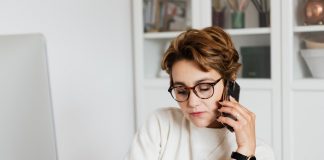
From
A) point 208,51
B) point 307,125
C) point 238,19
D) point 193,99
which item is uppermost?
point 238,19

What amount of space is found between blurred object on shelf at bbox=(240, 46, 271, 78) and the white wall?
65 centimetres

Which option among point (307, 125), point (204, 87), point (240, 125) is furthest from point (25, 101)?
point (307, 125)

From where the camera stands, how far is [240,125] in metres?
1.18

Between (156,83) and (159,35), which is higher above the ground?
(159,35)

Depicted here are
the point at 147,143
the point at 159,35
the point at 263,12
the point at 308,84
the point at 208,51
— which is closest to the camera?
the point at 208,51

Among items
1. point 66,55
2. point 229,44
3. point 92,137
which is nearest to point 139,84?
point 92,137

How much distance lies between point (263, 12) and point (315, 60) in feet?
1.10

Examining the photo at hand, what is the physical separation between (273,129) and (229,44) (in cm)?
100

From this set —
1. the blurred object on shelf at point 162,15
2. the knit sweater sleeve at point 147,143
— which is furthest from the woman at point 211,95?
the blurred object on shelf at point 162,15

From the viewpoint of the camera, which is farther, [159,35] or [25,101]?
[159,35]

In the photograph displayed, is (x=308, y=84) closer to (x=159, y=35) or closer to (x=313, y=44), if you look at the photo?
(x=313, y=44)

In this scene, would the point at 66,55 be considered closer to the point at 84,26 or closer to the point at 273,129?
the point at 84,26

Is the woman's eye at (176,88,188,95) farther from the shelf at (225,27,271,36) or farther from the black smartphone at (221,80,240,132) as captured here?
the shelf at (225,27,271,36)

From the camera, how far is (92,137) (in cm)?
212
